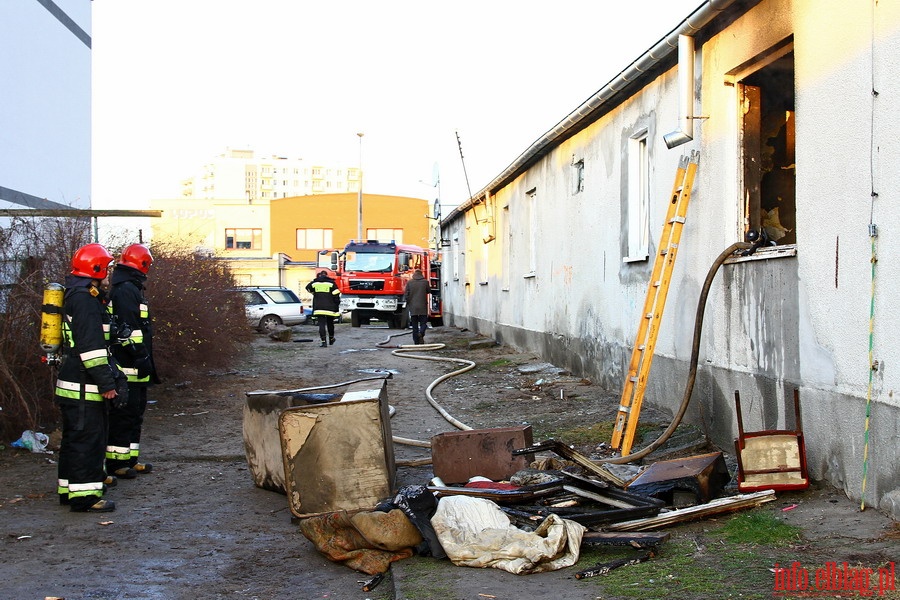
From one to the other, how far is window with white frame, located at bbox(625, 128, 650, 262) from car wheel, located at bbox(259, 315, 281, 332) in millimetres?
17290

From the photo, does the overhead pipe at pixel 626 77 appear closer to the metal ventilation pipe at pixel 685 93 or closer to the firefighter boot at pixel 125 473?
the metal ventilation pipe at pixel 685 93

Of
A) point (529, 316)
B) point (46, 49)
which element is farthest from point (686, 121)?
point (46, 49)

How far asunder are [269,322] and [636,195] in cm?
1806

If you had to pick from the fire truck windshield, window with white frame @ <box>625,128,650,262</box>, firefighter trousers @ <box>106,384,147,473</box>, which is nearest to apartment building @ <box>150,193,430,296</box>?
the fire truck windshield

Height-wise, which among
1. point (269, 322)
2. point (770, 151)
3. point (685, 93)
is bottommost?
point (269, 322)

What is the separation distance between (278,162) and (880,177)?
455ft

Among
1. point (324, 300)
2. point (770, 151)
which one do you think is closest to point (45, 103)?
point (324, 300)

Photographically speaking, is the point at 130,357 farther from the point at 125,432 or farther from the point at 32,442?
the point at 32,442

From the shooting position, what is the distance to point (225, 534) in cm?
588

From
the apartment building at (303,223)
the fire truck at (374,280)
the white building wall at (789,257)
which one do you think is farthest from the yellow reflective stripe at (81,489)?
the apartment building at (303,223)

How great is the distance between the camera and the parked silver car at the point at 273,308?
26062mm

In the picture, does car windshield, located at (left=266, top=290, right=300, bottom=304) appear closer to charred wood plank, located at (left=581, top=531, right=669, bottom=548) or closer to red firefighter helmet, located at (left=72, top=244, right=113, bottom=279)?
red firefighter helmet, located at (left=72, top=244, right=113, bottom=279)

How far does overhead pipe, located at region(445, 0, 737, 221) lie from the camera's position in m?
7.17

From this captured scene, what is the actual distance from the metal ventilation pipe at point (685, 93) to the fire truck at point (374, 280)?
65.5 ft
